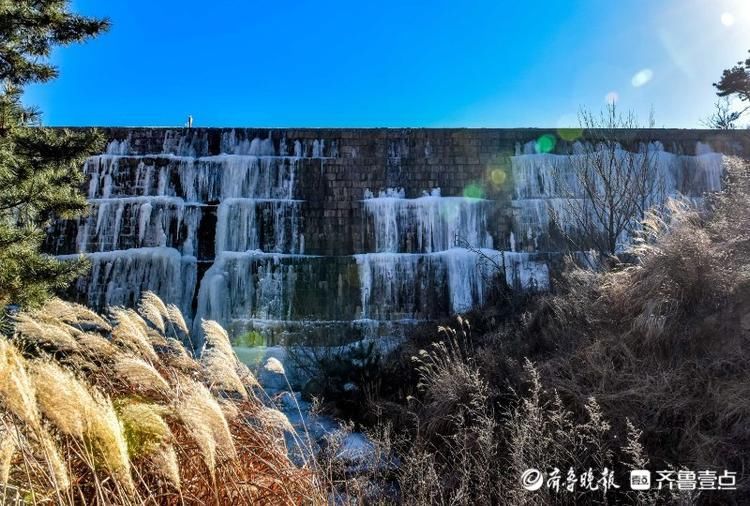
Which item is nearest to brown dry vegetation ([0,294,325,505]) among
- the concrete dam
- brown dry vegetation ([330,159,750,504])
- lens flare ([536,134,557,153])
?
brown dry vegetation ([330,159,750,504])

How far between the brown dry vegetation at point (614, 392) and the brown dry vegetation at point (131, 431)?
44.5 inches

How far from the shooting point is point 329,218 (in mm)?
14398

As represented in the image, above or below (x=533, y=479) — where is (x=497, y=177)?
above

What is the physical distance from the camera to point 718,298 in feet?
16.5

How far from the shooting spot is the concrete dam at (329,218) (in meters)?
13.5

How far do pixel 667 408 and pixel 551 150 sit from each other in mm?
11749

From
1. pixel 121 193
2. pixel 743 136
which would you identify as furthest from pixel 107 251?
pixel 743 136

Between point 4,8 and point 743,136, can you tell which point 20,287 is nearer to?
point 4,8

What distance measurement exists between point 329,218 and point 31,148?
806 centimetres

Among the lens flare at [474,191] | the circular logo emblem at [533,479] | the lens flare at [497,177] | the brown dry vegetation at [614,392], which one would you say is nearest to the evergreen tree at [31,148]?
the brown dry vegetation at [614,392]

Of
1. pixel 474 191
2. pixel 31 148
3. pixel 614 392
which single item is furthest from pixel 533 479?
pixel 474 191

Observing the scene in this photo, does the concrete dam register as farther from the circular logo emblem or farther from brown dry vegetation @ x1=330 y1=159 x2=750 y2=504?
the circular logo emblem

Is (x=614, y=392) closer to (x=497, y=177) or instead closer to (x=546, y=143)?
(x=497, y=177)

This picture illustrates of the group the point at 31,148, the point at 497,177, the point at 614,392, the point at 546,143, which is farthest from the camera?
the point at 546,143
